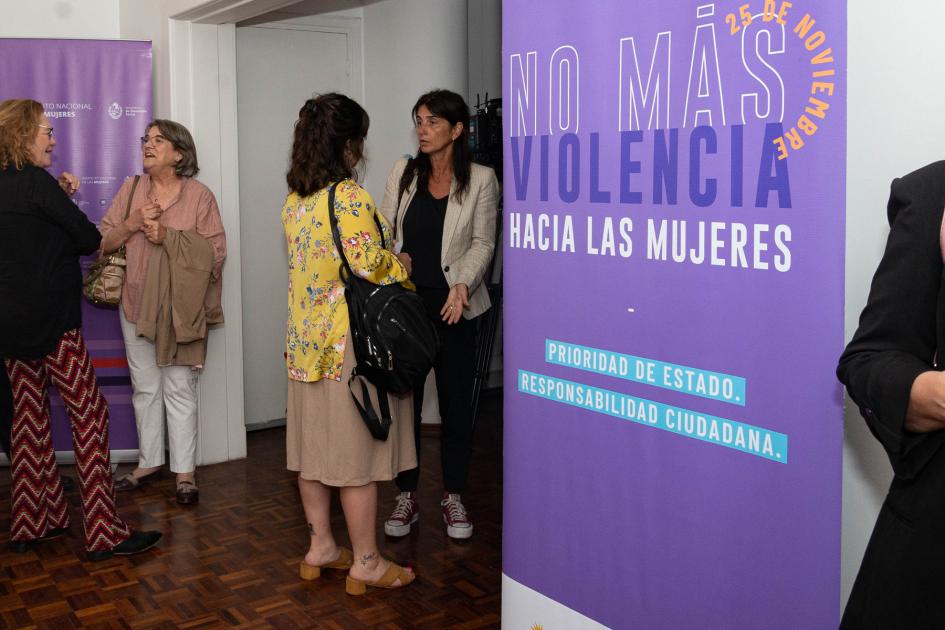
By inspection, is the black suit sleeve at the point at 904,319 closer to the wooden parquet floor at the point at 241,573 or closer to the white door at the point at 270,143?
the wooden parquet floor at the point at 241,573

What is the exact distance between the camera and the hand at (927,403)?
4.18 ft

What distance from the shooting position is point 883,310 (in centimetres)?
137

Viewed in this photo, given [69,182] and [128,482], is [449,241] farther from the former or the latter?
[128,482]

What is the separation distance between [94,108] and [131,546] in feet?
7.05

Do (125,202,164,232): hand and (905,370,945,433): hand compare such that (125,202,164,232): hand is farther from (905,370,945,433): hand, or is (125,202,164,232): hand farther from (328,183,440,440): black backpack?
(905,370,945,433): hand

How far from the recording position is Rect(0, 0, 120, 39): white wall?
16.7 feet

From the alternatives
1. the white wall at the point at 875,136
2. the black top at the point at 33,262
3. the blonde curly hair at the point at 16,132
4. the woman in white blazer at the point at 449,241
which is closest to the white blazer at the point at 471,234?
the woman in white blazer at the point at 449,241

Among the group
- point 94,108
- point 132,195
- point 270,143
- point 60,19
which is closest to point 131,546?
point 132,195

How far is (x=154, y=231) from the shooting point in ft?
13.7

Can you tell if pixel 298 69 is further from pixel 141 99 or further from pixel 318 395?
pixel 318 395

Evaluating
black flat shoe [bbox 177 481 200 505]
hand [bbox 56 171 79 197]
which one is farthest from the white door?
hand [bbox 56 171 79 197]

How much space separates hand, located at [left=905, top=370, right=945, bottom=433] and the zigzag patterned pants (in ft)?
9.58

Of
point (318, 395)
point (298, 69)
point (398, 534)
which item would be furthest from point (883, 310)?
point (298, 69)

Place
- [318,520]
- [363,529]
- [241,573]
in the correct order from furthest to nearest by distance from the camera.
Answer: [241,573] < [318,520] < [363,529]
